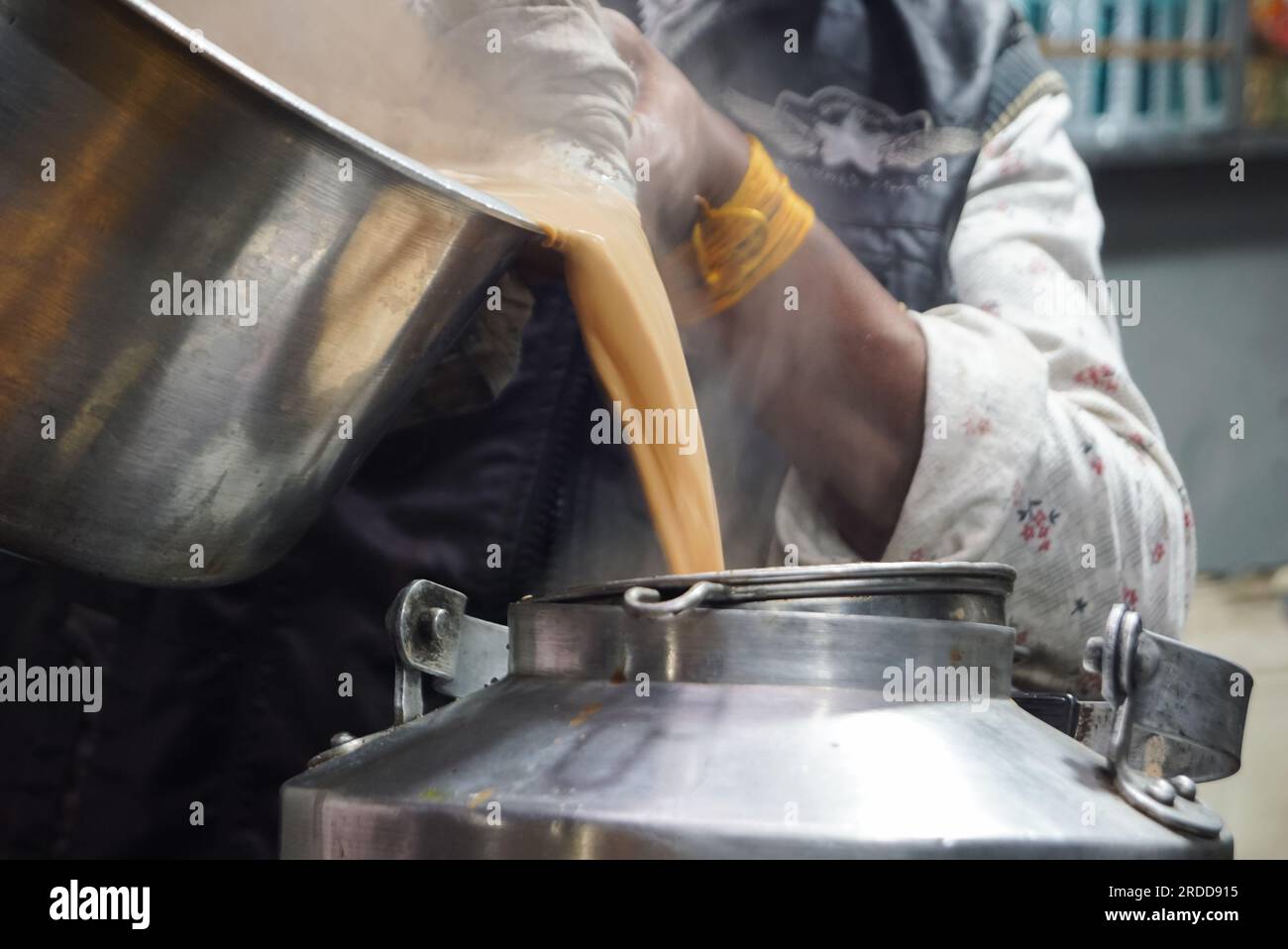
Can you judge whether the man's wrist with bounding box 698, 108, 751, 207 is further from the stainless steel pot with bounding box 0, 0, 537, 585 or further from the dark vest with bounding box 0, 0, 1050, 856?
the stainless steel pot with bounding box 0, 0, 537, 585

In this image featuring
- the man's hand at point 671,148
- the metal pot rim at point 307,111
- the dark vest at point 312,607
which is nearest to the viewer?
the metal pot rim at point 307,111

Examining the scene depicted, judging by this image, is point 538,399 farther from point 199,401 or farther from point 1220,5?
point 1220,5

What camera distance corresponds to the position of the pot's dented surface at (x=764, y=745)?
1.53 ft

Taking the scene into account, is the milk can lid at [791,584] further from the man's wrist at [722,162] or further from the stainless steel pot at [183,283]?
the man's wrist at [722,162]

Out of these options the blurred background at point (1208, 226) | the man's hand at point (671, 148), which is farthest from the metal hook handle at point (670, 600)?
the blurred background at point (1208, 226)

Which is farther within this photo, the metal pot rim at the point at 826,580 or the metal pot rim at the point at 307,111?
the metal pot rim at the point at 826,580

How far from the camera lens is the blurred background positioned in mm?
1885

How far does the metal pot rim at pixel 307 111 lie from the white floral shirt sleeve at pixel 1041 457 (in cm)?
48

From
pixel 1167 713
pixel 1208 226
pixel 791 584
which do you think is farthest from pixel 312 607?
pixel 1208 226

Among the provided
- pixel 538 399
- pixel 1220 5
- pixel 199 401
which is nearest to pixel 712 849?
pixel 199 401

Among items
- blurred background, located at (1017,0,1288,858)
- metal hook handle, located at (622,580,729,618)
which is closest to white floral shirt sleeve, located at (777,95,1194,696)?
metal hook handle, located at (622,580,729,618)

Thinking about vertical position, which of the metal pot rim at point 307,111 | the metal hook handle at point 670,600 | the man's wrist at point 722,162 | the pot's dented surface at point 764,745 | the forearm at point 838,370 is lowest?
the pot's dented surface at point 764,745

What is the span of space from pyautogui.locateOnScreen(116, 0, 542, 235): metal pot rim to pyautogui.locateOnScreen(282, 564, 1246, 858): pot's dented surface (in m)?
0.19

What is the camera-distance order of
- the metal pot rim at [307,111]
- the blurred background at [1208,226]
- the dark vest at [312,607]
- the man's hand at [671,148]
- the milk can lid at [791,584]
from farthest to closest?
the blurred background at [1208,226]
the dark vest at [312,607]
the man's hand at [671,148]
the milk can lid at [791,584]
the metal pot rim at [307,111]
